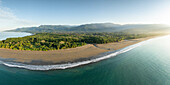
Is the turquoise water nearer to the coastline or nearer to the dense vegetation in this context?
the coastline

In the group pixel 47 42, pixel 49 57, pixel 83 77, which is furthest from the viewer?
pixel 47 42

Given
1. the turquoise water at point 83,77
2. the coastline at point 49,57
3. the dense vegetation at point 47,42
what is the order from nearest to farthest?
the turquoise water at point 83,77
the coastline at point 49,57
the dense vegetation at point 47,42

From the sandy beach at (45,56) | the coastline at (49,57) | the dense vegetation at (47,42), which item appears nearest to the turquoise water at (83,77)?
the coastline at (49,57)

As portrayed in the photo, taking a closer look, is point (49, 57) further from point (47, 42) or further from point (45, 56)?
point (47, 42)

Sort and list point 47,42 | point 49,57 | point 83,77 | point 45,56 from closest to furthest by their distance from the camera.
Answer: point 83,77 → point 49,57 → point 45,56 → point 47,42

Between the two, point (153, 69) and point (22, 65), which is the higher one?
point (22, 65)

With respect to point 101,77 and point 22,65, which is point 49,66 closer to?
point 22,65

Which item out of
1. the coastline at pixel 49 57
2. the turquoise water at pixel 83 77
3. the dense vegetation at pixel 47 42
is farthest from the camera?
the dense vegetation at pixel 47 42

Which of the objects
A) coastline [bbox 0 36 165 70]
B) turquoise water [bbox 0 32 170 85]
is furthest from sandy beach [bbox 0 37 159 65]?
turquoise water [bbox 0 32 170 85]

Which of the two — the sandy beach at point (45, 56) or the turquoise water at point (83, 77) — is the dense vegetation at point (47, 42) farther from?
the turquoise water at point (83, 77)

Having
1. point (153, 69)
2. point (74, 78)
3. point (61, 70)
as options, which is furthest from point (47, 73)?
point (153, 69)

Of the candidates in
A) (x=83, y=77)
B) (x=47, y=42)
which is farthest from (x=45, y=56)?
(x=47, y=42)
